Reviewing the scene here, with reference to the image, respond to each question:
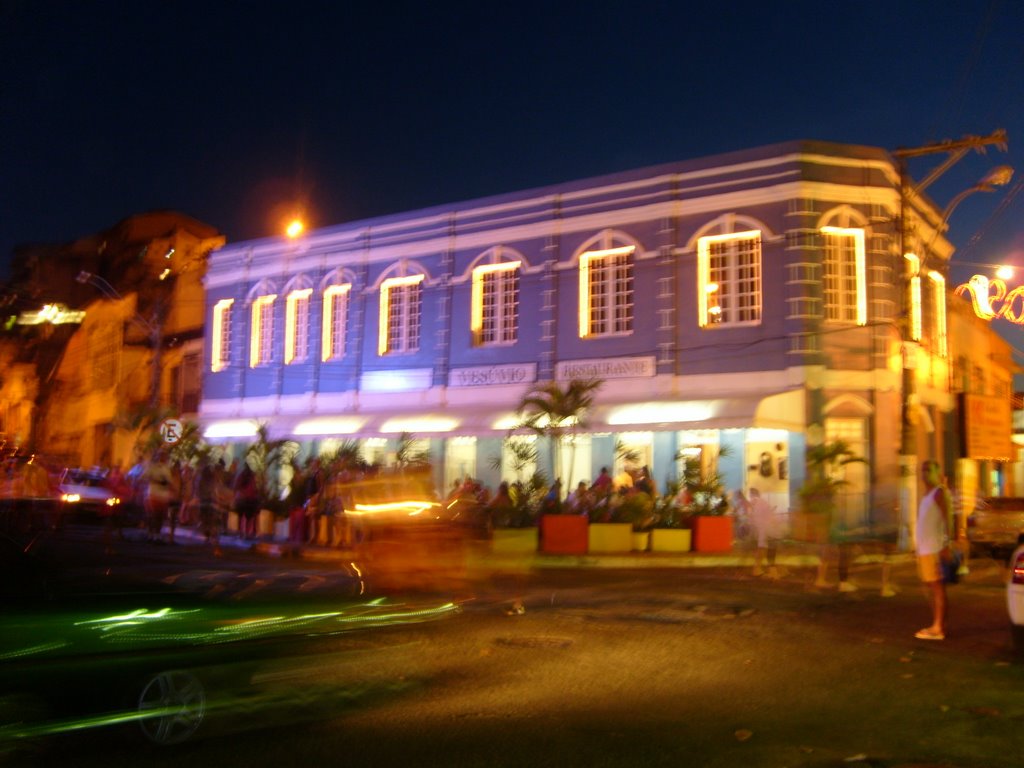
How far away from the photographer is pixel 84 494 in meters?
26.8

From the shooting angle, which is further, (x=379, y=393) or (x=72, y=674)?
(x=379, y=393)

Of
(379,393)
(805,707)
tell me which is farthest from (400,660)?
(379,393)

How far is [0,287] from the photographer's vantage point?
45625 mm

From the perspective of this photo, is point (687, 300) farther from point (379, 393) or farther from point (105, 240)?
point (105, 240)

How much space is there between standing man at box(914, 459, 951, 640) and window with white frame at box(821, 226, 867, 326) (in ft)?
45.7

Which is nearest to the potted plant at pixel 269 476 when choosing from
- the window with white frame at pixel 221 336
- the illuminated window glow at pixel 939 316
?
the window with white frame at pixel 221 336

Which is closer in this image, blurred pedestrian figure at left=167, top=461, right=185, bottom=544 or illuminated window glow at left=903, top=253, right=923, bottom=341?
blurred pedestrian figure at left=167, top=461, right=185, bottom=544

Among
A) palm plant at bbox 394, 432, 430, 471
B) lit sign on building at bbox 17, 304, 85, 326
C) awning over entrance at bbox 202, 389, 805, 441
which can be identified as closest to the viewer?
awning over entrance at bbox 202, 389, 805, 441

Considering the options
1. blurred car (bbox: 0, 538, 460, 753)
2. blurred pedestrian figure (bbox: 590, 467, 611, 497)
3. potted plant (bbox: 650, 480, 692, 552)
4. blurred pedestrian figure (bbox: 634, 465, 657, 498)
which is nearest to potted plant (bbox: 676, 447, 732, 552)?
potted plant (bbox: 650, 480, 692, 552)

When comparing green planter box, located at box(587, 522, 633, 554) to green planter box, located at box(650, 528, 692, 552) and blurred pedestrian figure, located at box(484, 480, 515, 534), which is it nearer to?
green planter box, located at box(650, 528, 692, 552)

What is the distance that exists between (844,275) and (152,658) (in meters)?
20.6

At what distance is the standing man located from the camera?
9.71 metres

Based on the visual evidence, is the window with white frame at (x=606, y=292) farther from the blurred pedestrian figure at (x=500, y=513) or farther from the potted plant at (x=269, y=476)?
the potted plant at (x=269, y=476)

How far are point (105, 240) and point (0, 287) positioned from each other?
17.6ft
